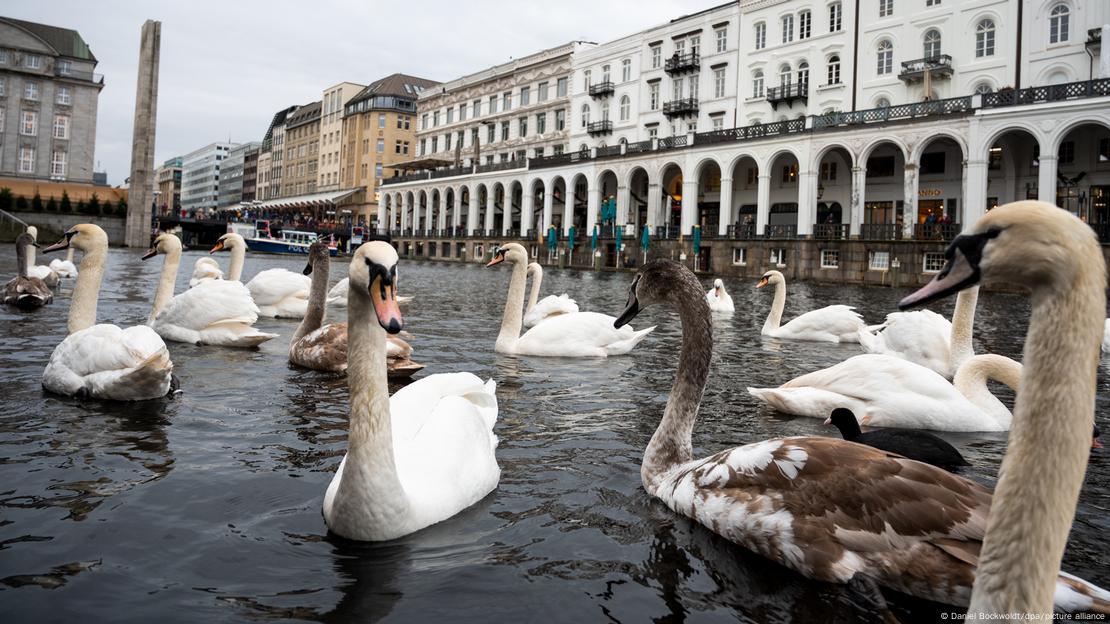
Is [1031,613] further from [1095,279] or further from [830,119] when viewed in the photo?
[830,119]

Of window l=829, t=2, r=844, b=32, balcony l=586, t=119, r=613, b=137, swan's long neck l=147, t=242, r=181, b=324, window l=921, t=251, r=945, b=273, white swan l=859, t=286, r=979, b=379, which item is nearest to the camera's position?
white swan l=859, t=286, r=979, b=379

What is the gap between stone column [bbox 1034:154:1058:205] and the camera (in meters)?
30.3

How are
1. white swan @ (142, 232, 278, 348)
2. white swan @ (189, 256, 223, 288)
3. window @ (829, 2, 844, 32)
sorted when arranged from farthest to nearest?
1. window @ (829, 2, 844, 32)
2. white swan @ (189, 256, 223, 288)
3. white swan @ (142, 232, 278, 348)

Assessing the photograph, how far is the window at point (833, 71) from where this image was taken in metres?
42.1

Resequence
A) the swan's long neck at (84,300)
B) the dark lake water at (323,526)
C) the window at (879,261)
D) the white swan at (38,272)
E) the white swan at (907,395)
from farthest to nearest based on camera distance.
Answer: the window at (879,261)
the white swan at (38,272)
the swan's long neck at (84,300)
the white swan at (907,395)
the dark lake water at (323,526)

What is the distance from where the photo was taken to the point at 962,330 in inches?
285

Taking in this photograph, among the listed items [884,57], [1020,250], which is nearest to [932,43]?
[884,57]

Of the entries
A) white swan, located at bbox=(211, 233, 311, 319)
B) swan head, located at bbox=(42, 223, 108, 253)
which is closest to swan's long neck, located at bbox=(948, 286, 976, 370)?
swan head, located at bbox=(42, 223, 108, 253)

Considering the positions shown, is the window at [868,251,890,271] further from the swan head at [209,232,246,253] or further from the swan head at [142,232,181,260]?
the swan head at [142,232,181,260]

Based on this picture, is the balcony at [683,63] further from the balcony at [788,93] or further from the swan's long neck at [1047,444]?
the swan's long neck at [1047,444]

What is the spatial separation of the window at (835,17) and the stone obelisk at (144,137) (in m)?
40.0

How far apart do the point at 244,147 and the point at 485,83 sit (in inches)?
3996

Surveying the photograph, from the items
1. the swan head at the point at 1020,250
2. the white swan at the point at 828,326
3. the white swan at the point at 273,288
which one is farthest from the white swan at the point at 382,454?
the white swan at the point at 273,288

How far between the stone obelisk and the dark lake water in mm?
46279
